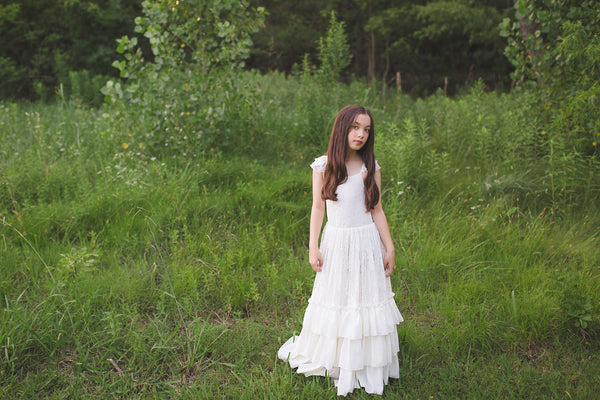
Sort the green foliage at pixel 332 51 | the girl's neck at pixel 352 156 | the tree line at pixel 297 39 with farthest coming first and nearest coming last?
the tree line at pixel 297 39, the green foliage at pixel 332 51, the girl's neck at pixel 352 156

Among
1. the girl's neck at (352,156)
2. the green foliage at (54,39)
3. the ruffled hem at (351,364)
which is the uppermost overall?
the green foliage at (54,39)

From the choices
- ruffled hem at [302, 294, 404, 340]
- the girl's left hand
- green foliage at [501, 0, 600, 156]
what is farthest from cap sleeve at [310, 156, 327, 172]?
green foliage at [501, 0, 600, 156]

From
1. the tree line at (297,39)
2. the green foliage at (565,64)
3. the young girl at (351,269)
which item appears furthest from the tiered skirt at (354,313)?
the tree line at (297,39)

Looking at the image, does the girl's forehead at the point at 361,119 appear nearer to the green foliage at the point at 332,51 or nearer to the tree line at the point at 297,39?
the green foliage at the point at 332,51

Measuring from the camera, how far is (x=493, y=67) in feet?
64.6

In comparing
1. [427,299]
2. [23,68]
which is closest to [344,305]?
[427,299]

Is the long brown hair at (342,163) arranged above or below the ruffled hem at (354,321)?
above

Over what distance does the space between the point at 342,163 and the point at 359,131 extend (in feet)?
0.65

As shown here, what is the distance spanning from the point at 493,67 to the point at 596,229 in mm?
17831

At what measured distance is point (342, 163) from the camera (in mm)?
2469

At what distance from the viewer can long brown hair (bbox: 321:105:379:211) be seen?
2471 mm

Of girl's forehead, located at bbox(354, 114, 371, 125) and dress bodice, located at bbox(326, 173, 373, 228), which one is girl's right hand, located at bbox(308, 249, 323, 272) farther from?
girl's forehead, located at bbox(354, 114, 371, 125)

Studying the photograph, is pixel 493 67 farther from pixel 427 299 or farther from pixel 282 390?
pixel 282 390

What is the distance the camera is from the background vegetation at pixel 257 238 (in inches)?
107
